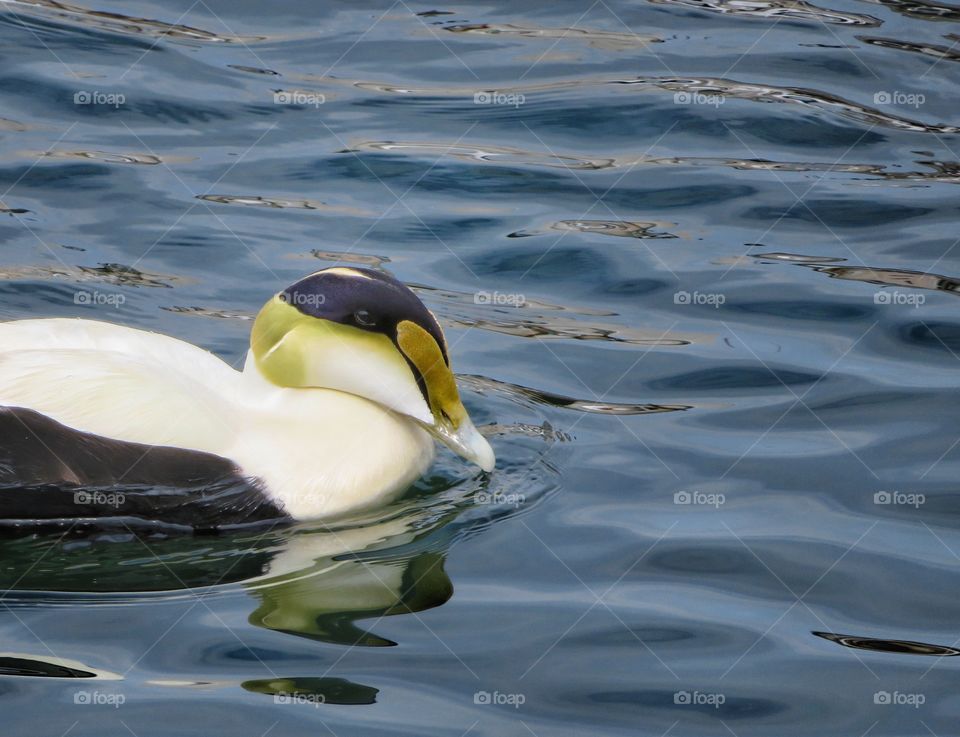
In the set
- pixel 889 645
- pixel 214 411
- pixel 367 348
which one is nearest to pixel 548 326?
pixel 367 348

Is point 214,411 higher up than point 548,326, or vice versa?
point 548,326

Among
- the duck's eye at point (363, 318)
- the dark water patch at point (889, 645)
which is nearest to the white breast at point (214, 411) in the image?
the duck's eye at point (363, 318)

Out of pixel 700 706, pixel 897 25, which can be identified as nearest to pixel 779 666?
pixel 700 706

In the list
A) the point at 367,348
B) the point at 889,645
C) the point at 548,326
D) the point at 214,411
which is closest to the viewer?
the point at 889,645

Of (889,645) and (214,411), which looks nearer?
(889,645)

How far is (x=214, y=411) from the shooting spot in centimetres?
479

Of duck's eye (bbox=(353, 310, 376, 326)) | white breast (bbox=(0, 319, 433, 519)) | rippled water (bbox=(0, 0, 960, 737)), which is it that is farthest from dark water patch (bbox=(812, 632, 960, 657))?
duck's eye (bbox=(353, 310, 376, 326))

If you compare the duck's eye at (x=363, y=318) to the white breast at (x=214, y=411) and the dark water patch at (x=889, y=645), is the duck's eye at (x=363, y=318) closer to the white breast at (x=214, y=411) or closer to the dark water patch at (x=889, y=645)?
the white breast at (x=214, y=411)

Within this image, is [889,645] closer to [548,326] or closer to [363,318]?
[363,318]

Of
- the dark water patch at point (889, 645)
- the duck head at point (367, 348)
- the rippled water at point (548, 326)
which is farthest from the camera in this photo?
the duck head at point (367, 348)

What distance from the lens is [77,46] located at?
9.33 meters

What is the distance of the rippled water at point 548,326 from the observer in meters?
4.02

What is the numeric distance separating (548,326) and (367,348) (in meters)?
1.69

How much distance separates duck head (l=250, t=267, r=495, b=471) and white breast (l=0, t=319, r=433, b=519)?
0.24 feet
